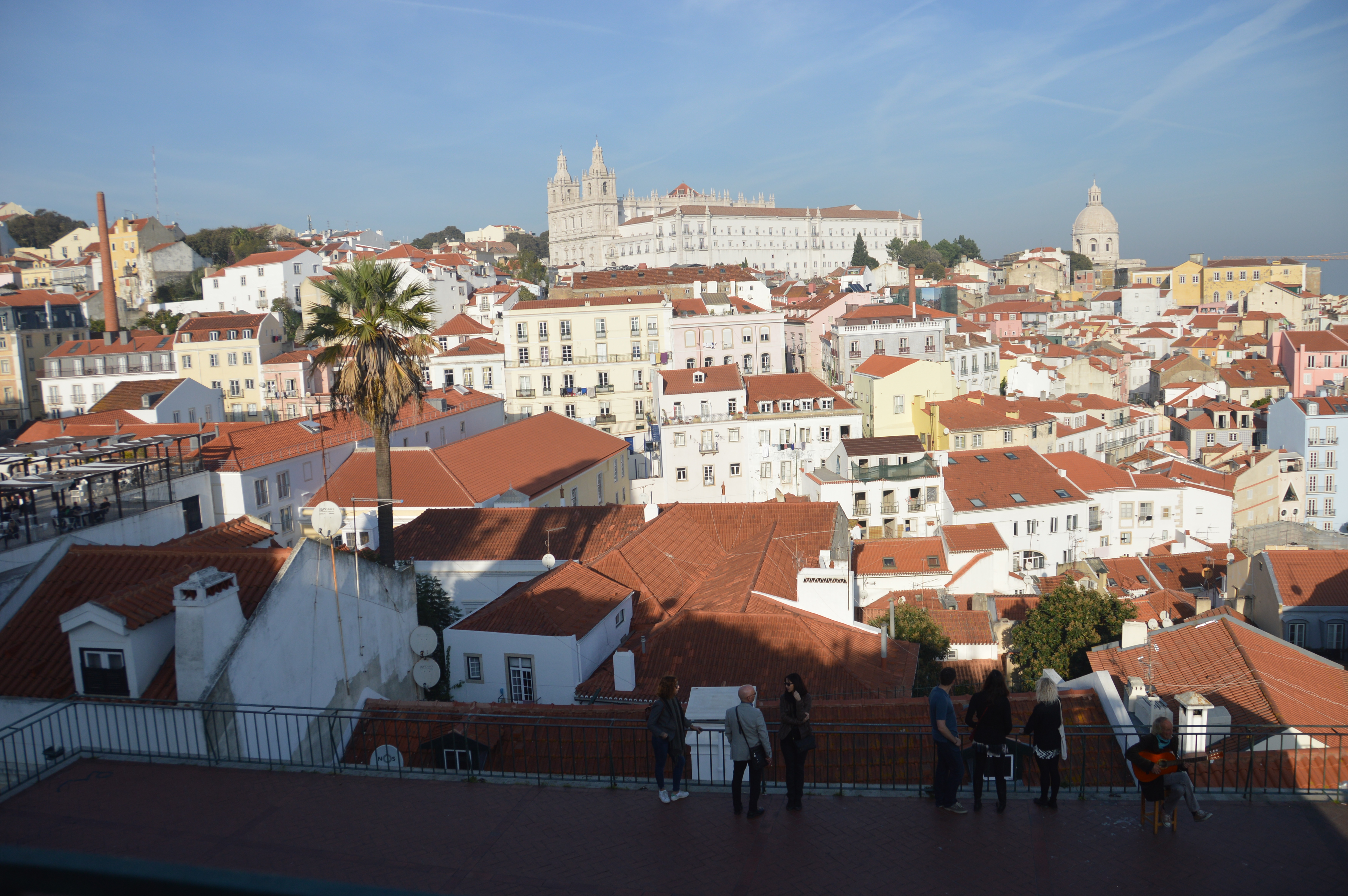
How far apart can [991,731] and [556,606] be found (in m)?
10.8

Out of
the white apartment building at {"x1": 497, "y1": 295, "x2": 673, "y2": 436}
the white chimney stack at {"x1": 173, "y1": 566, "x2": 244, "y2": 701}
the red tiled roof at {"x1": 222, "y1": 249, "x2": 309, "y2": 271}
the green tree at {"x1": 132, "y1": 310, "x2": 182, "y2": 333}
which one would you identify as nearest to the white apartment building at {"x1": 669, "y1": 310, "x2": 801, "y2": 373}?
the white apartment building at {"x1": 497, "y1": 295, "x2": 673, "y2": 436}

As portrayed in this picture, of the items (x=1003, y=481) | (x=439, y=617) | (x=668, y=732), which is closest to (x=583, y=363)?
(x=1003, y=481)

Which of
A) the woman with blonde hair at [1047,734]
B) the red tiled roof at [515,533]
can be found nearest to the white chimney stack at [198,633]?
the woman with blonde hair at [1047,734]

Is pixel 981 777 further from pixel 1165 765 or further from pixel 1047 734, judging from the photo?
pixel 1165 765

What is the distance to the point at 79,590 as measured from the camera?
1173 centimetres

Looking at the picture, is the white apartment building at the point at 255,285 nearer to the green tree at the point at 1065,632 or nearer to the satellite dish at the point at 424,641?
the green tree at the point at 1065,632

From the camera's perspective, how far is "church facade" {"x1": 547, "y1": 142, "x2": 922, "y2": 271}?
5669 inches

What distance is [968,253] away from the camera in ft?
510

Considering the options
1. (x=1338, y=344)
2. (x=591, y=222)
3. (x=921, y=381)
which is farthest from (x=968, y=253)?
(x=921, y=381)

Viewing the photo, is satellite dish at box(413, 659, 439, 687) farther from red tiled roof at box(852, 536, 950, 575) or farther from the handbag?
red tiled roof at box(852, 536, 950, 575)

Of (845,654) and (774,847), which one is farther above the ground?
(774,847)

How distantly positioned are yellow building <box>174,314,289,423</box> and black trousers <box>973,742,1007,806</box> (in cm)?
6213

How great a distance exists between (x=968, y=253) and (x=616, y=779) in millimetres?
159649

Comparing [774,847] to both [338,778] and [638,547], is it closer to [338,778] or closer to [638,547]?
[338,778]
